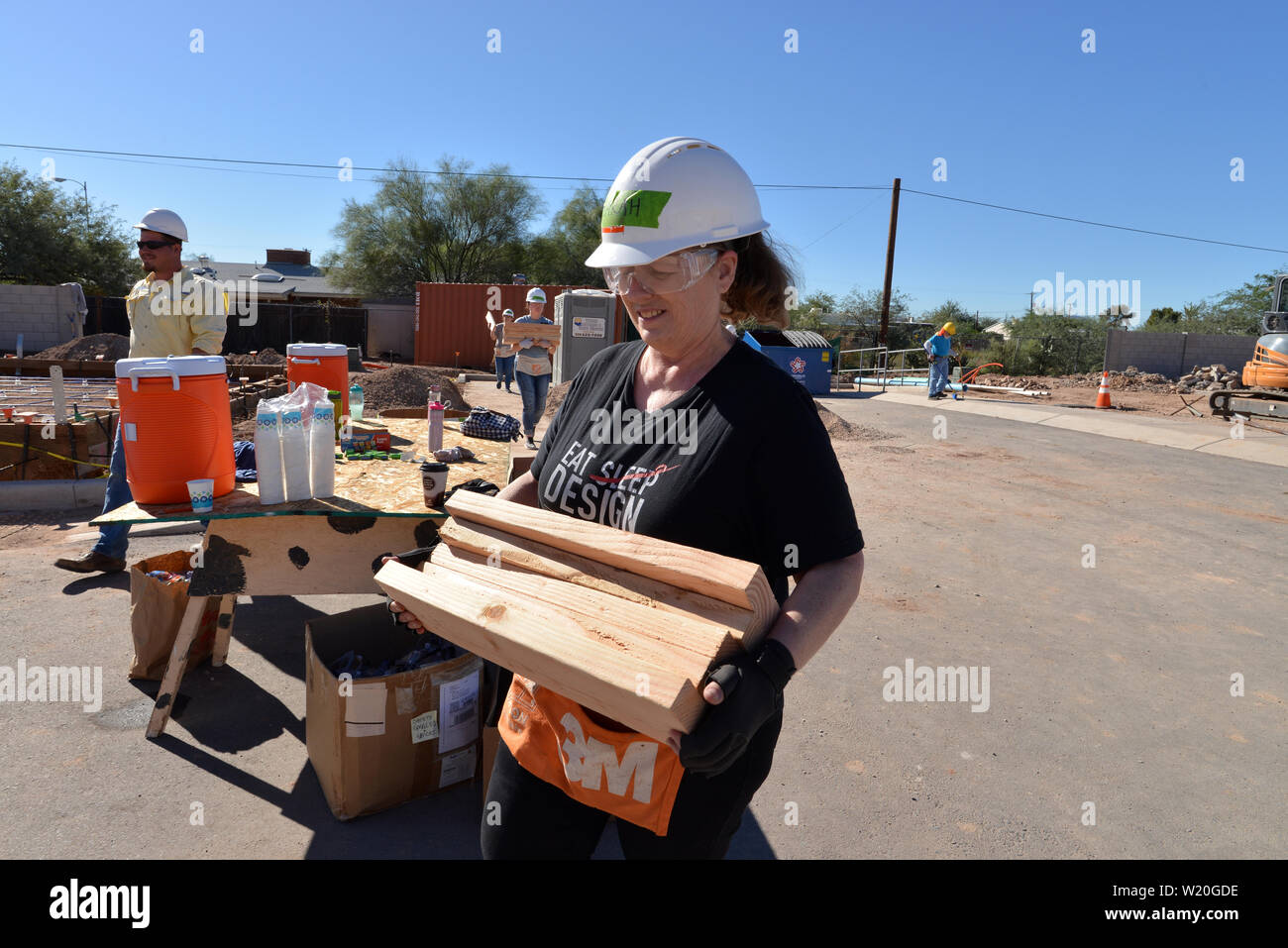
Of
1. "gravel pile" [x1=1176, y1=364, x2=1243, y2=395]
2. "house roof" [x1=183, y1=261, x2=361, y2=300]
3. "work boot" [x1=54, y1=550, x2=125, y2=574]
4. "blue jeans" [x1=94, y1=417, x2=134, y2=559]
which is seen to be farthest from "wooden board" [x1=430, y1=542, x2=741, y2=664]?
"house roof" [x1=183, y1=261, x2=361, y2=300]

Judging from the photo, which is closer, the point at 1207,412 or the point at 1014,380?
the point at 1207,412

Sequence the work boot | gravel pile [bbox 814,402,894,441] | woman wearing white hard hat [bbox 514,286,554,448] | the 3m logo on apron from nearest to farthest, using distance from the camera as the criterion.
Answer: the 3m logo on apron → the work boot → woman wearing white hard hat [bbox 514,286,554,448] → gravel pile [bbox 814,402,894,441]

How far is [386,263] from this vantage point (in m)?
37.7

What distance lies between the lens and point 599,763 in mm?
1562

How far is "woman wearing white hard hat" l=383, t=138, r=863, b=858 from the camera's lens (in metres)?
1.43

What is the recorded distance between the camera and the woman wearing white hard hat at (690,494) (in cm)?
143

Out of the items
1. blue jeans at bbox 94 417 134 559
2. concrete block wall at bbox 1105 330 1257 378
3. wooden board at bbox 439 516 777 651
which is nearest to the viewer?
wooden board at bbox 439 516 777 651

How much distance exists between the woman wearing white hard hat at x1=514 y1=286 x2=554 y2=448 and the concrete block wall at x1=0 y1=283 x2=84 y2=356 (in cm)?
1602

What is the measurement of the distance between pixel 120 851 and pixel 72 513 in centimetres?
523

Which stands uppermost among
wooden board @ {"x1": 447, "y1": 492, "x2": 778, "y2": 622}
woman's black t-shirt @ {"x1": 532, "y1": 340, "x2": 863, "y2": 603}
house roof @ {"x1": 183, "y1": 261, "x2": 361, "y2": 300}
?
house roof @ {"x1": 183, "y1": 261, "x2": 361, "y2": 300}

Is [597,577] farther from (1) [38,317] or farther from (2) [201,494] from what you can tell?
(1) [38,317]

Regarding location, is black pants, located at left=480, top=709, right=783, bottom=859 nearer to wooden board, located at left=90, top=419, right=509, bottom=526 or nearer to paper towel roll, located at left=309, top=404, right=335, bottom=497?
wooden board, located at left=90, top=419, right=509, bottom=526

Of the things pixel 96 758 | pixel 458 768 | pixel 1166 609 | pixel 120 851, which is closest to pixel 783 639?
pixel 458 768

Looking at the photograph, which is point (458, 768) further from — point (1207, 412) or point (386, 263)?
point (386, 263)
